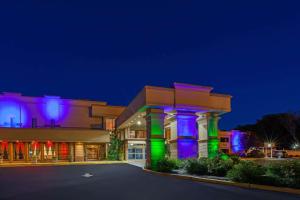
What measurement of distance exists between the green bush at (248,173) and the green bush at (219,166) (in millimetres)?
2380

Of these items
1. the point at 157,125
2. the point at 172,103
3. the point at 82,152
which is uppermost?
the point at 172,103

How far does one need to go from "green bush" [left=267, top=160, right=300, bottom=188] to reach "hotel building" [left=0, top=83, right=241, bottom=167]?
10.8m

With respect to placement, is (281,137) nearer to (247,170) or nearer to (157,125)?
(157,125)

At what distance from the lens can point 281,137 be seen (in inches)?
2190

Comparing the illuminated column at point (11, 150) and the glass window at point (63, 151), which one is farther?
the glass window at point (63, 151)

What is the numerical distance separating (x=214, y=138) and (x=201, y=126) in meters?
1.68

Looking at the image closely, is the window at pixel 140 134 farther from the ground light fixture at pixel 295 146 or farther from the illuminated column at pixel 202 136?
the ground light fixture at pixel 295 146

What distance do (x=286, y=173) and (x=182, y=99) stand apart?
12487mm

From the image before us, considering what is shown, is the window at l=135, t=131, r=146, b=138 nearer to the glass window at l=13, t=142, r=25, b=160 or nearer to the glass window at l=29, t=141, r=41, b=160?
the glass window at l=29, t=141, r=41, b=160

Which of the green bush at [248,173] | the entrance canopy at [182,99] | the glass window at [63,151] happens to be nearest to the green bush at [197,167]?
the green bush at [248,173]

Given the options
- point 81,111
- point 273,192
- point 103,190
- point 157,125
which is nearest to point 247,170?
point 273,192

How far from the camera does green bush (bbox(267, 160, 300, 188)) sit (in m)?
Result: 10.3

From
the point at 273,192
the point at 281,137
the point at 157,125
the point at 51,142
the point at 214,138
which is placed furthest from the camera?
the point at 281,137

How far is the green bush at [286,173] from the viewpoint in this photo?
10328 millimetres
